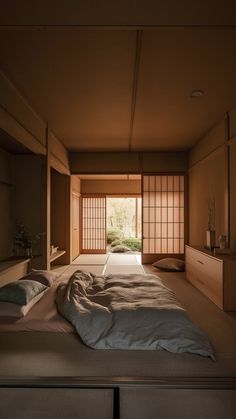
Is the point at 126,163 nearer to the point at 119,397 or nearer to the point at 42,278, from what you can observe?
the point at 42,278

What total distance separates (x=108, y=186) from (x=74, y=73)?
6186 mm

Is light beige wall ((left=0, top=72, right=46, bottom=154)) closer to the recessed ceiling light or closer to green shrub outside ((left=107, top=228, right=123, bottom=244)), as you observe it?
the recessed ceiling light

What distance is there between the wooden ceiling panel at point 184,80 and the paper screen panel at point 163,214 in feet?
6.13

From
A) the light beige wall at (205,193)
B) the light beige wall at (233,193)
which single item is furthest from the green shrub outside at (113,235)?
the light beige wall at (233,193)

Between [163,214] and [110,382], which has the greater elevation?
[163,214]

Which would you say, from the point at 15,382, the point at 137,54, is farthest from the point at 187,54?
the point at 15,382

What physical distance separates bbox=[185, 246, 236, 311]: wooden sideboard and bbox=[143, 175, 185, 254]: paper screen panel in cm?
243

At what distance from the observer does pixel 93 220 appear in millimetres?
9414

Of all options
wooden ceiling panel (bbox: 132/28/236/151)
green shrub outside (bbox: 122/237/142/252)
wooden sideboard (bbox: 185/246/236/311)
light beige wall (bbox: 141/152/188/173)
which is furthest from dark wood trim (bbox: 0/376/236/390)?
green shrub outside (bbox: 122/237/142/252)

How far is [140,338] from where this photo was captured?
73.1 inches

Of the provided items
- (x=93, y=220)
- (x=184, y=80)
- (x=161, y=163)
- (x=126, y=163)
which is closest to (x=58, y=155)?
(x=126, y=163)

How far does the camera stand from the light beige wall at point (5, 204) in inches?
167

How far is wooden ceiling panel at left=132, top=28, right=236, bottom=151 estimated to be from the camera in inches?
97.3

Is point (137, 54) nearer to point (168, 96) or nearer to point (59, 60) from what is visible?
point (59, 60)
